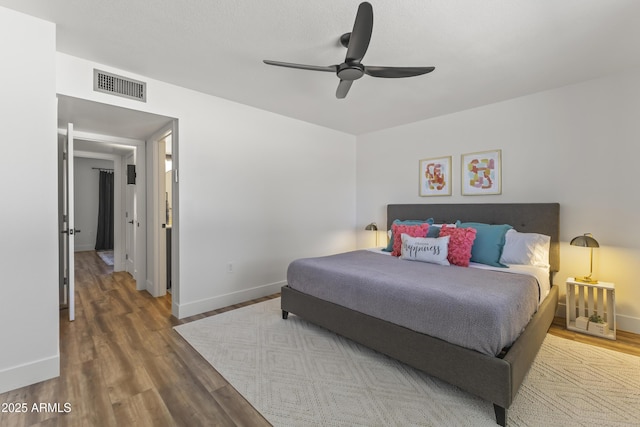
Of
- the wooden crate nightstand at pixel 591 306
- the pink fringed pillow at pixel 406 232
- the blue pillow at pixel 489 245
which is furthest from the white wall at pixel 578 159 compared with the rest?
the pink fringed pillow at pixel 406 232

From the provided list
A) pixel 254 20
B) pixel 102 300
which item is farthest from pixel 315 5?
pixel 102 300

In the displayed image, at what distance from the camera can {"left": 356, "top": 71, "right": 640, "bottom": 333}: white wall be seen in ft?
9.12

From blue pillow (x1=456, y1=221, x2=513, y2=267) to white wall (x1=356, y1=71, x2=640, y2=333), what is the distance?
2.21ft

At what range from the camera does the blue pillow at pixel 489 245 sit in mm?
2971

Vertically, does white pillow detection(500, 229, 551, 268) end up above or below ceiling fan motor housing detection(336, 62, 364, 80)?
below

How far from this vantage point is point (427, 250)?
2.99m

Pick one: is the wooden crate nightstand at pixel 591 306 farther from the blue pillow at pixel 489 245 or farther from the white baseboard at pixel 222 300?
the white baseboard at pixel 222 300

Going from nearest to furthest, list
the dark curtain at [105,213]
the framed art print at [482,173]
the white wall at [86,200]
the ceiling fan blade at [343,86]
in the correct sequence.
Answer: the ceiling fan blade at [343,86]
the framed art print at [482,173]
the white wall at [86,200]
the dark curtain at [105,213]

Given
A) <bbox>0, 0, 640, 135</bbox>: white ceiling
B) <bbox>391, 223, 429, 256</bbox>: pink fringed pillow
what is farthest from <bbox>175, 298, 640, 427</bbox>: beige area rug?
<bbox>0, 0, 640, 135</bbox>: white ceiling

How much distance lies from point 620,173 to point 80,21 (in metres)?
4.78

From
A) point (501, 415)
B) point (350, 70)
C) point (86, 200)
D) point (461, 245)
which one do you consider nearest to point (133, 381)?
point (501, 415)

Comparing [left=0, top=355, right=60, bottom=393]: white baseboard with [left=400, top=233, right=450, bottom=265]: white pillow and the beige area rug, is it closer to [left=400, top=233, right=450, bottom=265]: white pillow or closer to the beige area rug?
the beige area rug

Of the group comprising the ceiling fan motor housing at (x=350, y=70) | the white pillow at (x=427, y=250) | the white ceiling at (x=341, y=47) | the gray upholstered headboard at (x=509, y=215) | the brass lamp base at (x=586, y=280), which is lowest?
the brass lamp base at (x=586, y=280)

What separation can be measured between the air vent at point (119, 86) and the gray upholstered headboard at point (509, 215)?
3.59m
